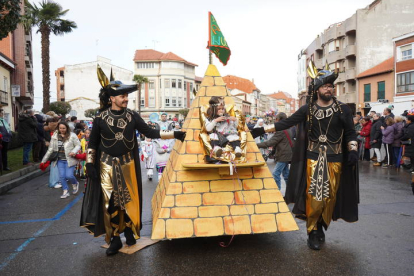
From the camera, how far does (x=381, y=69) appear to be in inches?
1235

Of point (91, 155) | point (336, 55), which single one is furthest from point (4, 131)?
point (336, 55)

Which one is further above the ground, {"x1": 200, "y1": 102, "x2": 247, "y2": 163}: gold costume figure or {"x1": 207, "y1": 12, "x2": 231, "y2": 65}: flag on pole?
{"x1": 207, "y1": 12, "x2": 231, "y2": 65}: flag on pole

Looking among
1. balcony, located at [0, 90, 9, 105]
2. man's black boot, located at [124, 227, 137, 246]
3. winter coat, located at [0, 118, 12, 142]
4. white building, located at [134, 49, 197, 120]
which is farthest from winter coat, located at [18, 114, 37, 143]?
white building, located at [134, 49, 197, 120]

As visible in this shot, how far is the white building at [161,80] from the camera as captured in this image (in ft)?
206

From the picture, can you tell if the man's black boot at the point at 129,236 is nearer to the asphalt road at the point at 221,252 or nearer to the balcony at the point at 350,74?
the asphalt road at the point at 221,252

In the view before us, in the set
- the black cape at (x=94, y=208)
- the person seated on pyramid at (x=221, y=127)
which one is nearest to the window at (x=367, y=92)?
the person seated on pyramid at (x=221, y=127)

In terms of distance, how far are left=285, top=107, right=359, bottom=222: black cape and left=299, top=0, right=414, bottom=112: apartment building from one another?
109ft

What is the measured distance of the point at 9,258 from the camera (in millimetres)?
3873

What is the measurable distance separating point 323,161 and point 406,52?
2870 centimetres

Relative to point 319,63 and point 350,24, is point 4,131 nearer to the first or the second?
point 350,24

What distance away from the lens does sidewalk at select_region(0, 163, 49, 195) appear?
8.32m

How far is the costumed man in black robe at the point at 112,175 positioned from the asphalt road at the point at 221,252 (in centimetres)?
34

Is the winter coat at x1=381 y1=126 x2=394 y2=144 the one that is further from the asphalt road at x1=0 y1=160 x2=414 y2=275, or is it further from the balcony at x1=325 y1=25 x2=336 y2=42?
the balcony at x1=325 y1=25 x2=336 y2=42

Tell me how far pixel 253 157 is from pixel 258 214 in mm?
706
